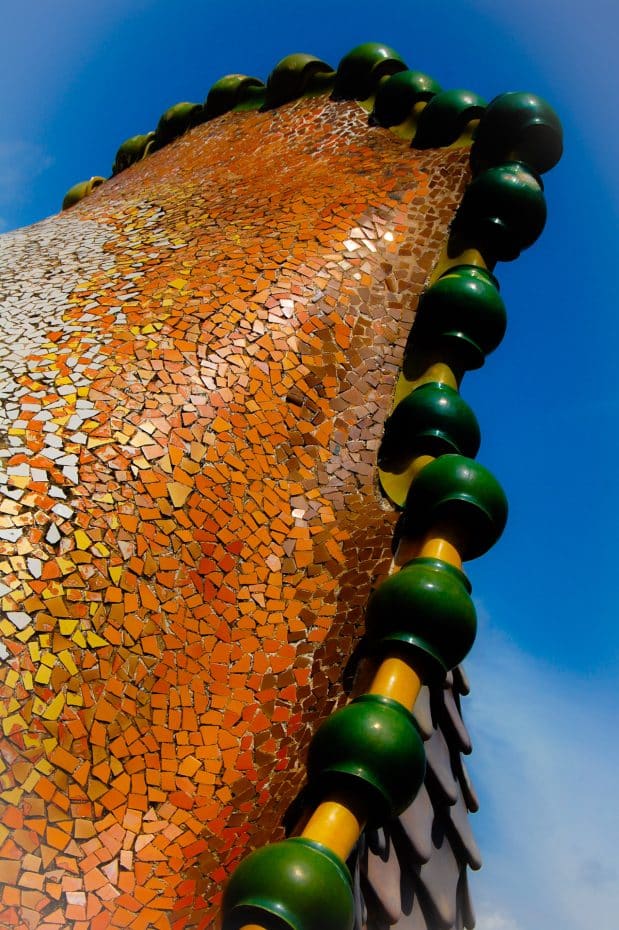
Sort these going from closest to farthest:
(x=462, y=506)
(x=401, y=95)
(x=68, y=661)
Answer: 1. (x=68, y=661)
2. (x=462, y=506)
3. (x=401, y=95)

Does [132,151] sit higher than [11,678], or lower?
higher

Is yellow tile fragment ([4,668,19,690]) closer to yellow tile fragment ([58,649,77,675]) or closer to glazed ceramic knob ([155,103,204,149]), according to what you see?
yellow tile fragment ([58,649,77,675])

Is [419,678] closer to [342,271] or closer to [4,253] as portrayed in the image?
[342,271]

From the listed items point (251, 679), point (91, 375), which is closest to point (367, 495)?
point (251, 679)

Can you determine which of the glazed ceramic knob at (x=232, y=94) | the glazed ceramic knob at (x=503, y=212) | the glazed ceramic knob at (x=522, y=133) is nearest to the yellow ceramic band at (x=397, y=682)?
the glazed ceramic knob at (x=503, y=212)

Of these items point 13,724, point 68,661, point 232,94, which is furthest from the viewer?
point 232,94

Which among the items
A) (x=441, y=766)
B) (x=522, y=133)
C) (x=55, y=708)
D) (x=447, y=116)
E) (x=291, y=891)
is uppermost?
(x=447, y=116)

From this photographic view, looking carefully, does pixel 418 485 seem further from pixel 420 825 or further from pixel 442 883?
pixel 442 883

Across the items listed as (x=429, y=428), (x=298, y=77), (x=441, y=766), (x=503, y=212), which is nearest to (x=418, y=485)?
(x=429, y=428)

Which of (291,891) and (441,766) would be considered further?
(441,766)
